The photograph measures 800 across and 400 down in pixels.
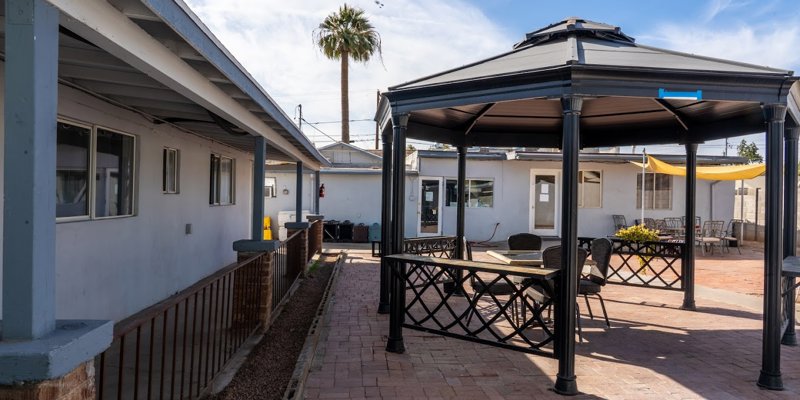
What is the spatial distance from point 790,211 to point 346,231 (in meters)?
12.6

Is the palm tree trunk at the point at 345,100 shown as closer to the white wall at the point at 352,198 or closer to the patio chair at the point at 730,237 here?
the white wall at the point at 352,198

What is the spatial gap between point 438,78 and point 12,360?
409 centimetres

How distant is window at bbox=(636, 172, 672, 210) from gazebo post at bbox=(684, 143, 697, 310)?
9.95 m

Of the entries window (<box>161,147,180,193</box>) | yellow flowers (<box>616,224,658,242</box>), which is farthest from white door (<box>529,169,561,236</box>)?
window (<box>161,147,180,193</box>)

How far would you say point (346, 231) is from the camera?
16.4 m

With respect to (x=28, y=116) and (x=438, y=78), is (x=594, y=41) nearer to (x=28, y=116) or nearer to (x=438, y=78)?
(x=438, y=78)

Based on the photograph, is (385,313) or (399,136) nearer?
(399,136)

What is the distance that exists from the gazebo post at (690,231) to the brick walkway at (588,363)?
1.04 ft

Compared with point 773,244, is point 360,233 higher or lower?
lower

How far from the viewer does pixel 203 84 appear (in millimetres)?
4121

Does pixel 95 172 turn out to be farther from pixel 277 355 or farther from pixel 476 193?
pixel 476 193

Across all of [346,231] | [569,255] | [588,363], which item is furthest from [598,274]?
[346,231]

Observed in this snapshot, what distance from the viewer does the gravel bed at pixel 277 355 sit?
4.12m

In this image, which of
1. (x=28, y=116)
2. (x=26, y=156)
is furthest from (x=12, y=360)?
(x=28, y=116)
